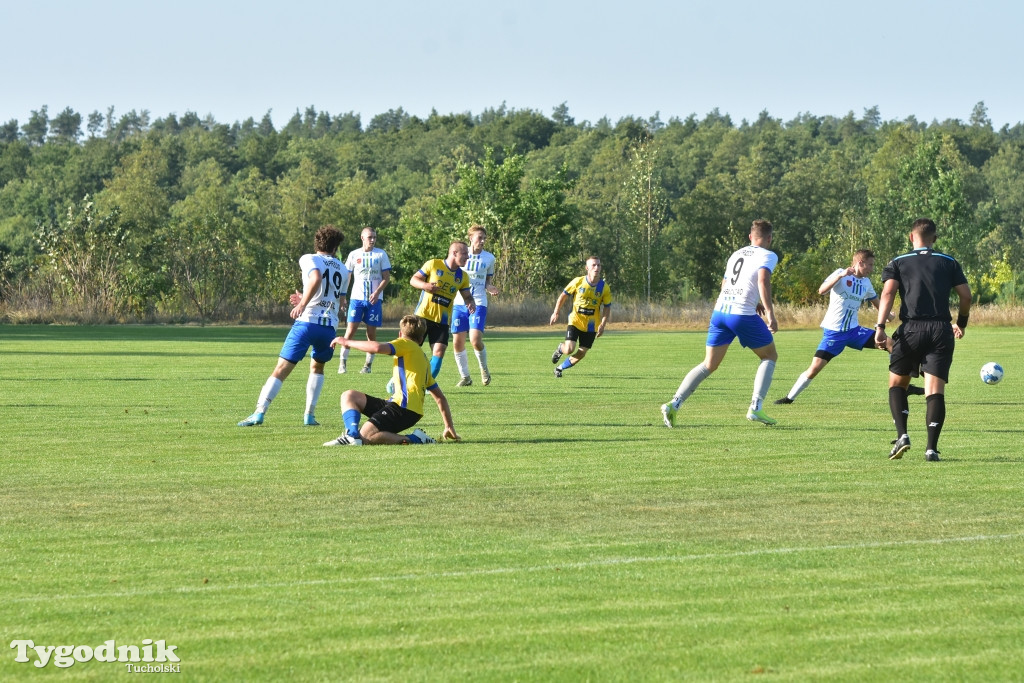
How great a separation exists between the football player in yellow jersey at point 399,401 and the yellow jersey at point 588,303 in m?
9.87

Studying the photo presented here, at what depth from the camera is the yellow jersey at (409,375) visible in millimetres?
12438

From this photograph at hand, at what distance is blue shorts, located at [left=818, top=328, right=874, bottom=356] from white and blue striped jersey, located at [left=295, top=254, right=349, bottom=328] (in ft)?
22.4

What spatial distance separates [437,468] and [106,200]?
11516 cm

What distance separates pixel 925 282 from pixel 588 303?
10969mm

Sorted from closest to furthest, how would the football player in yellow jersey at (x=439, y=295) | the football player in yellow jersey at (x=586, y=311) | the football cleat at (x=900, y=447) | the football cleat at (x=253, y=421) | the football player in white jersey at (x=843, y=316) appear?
the football cleat at (x=900, y=447) → the football cleat at (x=253, y=421) → the football player in white jersey at (x=843, y=316) → the football player in yellow jersey at (x=439, y=295) → the football player in yellow jersey at (x=586, y=311)

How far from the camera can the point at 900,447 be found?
11.7m

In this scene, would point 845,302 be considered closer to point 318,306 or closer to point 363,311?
point 363,311

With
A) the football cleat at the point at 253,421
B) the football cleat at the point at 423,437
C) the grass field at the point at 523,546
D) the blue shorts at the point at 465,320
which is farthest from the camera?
the blue shorts at the point at 465,320

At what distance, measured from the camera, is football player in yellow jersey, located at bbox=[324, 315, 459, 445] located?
12.5 metres

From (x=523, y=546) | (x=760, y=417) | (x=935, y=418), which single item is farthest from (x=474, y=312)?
(x=523, y=546)

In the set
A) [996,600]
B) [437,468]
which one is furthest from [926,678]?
[437,468]

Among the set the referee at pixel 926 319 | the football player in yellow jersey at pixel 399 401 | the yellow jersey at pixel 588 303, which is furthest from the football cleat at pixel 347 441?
the yellow jersey at pixel 588 303

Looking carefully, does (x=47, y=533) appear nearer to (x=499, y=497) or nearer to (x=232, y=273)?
(x=499, y=497)

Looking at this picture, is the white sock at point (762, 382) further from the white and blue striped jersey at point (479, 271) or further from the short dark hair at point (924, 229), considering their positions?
the white and blue striped jersey at point (479, 271)
